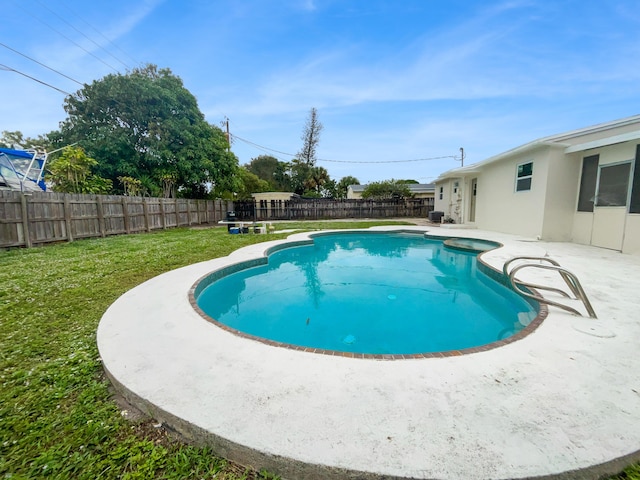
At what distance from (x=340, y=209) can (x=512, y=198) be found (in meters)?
12.4

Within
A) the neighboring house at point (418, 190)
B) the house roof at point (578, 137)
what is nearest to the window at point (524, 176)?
the house roof at point (578, 137)

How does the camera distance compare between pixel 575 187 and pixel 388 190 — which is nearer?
pixel 575 187

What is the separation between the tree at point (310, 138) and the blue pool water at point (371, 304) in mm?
28889

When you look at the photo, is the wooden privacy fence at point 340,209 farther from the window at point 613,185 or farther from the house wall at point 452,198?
the window at point 613,185

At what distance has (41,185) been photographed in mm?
12219

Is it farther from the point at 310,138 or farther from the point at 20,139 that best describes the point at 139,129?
the point at 20,139

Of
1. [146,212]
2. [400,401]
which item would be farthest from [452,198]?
[400,401]

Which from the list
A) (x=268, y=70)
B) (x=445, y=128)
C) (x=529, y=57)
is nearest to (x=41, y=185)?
(x=268, y=70)

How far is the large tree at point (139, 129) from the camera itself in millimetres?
14562

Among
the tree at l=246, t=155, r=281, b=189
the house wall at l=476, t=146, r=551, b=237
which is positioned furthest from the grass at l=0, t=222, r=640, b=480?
the tree at l=246, t=155, r=281, b=189

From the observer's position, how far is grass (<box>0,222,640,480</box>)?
1.47 metres

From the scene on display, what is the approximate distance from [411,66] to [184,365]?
603 inches

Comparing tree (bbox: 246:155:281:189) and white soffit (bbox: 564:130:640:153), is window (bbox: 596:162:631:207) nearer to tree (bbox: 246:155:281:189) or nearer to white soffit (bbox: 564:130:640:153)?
white soffit (bbox: 564:130:640:153)

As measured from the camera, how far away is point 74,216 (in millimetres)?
9359
